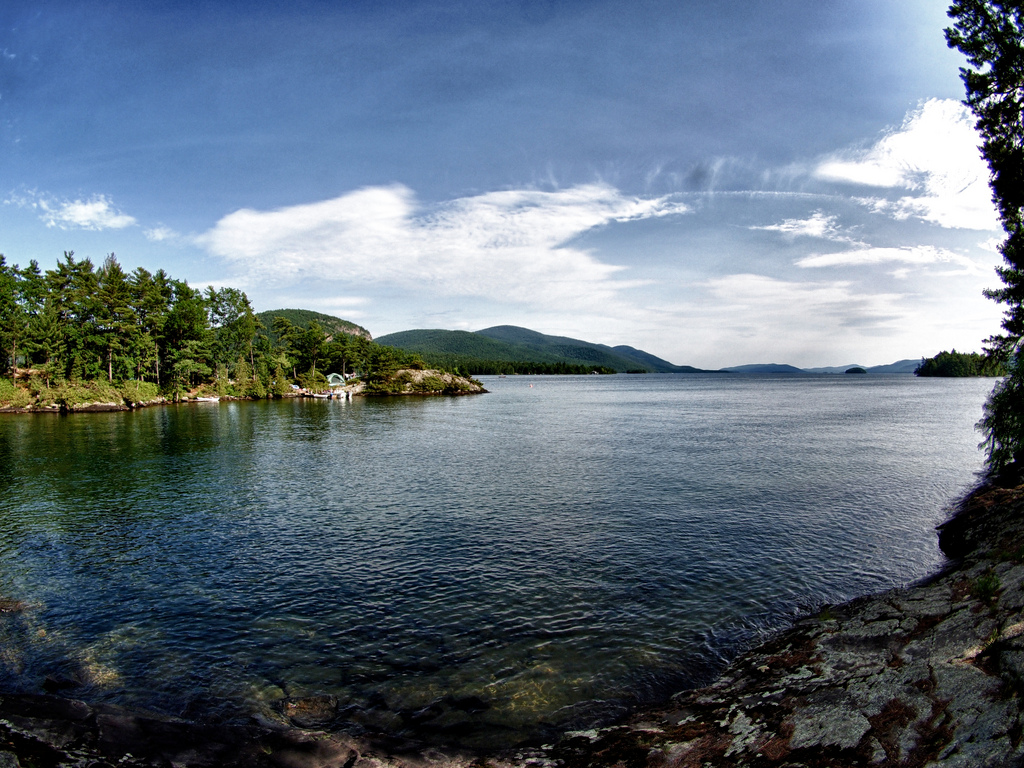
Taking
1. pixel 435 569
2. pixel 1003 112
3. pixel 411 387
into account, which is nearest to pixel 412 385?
pixel 411 387

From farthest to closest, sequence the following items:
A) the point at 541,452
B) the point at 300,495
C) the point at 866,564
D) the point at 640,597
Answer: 1. the point at 541,452
2. the point at 300,495
3. the point at 866,564
4. the point at 640,597

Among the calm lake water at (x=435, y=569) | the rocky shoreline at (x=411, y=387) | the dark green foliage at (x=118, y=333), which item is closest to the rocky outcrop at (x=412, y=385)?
the rocky shoreline at (x=411, y=387)

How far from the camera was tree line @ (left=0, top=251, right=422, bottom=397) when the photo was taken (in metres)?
94.6

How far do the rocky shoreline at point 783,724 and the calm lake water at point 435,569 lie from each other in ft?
4.93

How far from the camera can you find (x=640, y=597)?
18.2 m

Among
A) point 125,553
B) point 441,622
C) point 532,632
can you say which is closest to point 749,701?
point 532,632

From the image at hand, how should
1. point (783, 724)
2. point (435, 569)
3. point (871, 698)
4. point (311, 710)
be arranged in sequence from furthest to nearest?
1. point (435, 569)
2. point (311, 710)
3. point (871, 698)
4. point (783, 724)

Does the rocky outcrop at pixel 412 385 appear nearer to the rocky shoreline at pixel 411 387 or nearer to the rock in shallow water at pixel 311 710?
the rocky shoreline at pixel 411 387

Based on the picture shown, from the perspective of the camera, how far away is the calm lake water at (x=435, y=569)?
1338 cm

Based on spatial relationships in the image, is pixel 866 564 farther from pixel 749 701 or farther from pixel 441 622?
pixel 441 622

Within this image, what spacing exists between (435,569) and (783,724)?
13.7m

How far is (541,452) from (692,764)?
Answer: 132 feet

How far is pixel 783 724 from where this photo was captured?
9.91 metres

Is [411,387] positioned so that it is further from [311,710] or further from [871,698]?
[871,698]
